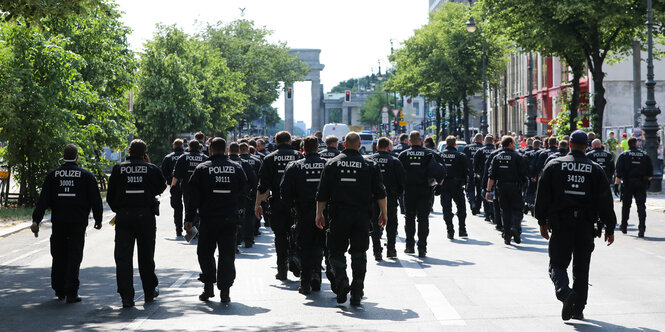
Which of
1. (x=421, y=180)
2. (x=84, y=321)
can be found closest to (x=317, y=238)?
(x=84, y=321)

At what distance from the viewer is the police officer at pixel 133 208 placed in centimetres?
1001

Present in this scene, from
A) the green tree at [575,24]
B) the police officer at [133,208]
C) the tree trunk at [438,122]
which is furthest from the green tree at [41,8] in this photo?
the tree trunk at [438,122]

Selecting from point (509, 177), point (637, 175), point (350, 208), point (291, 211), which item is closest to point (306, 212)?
point (291, 211)

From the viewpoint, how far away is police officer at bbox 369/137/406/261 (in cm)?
1294

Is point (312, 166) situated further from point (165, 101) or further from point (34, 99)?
point (165, 101)

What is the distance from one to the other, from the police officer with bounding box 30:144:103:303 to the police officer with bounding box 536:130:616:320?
4779mm

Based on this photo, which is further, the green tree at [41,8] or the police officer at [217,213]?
the green tree at [41,8]

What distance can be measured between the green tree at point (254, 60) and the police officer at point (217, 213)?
69.2 metres

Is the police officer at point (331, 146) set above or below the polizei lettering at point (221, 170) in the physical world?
above

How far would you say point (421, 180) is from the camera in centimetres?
1459

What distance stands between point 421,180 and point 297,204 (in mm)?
4212

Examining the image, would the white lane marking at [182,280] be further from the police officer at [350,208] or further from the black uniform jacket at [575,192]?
the black uniform jacket at [575,192]

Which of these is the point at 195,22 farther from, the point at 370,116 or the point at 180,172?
the point at 180,172

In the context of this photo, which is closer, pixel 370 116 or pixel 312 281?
pixel 312 281
